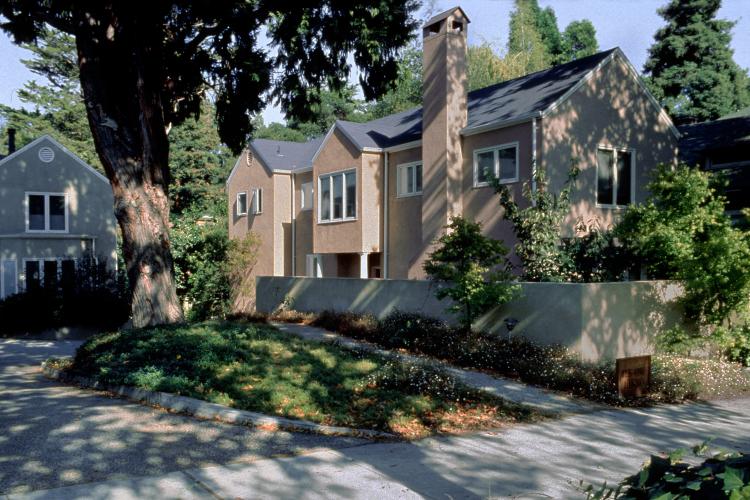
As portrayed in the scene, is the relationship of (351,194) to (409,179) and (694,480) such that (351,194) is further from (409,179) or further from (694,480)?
(694,480)

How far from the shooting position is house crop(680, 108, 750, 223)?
71.4 feet

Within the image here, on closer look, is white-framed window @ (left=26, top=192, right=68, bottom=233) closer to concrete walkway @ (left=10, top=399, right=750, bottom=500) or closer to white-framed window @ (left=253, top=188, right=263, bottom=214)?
white-framed window @ (left=253, top=188, right=263, bottom=214)

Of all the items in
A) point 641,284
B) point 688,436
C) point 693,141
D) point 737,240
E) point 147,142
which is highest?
point 693,141

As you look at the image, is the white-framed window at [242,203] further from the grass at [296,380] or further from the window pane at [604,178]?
the grass at [296,380]

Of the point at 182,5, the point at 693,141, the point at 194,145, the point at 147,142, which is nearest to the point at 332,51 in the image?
the point at 182,5

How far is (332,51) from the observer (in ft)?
53.8

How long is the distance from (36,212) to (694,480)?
29.5 metres

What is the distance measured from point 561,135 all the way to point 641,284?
6258 mm

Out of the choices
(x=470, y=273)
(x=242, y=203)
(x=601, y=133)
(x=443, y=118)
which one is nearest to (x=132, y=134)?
(x=470, y=273)

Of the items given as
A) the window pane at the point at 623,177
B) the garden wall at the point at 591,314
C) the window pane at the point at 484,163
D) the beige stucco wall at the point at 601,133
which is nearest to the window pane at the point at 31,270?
the window pane at the point at 484,163

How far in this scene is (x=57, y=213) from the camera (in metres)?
28.6

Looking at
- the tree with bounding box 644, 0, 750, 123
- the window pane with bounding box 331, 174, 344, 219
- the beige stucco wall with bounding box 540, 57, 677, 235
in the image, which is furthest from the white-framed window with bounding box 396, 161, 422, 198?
the tree with bounding box 644, 0, 750, 123

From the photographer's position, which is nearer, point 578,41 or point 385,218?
point 385,218

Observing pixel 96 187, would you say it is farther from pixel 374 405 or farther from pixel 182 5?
pixel 374 405
